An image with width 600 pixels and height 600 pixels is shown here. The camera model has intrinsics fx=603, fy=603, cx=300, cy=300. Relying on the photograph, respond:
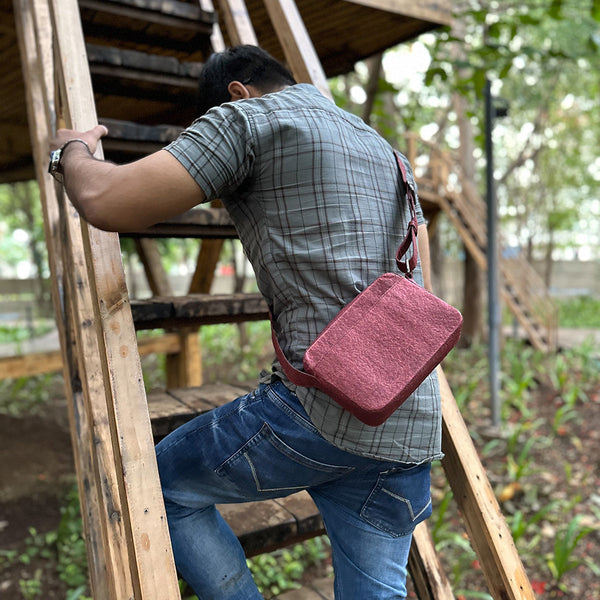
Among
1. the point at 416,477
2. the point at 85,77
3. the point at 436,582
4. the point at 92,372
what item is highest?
the point at 85,77

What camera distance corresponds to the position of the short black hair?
1.55 m

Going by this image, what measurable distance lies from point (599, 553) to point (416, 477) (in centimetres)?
326

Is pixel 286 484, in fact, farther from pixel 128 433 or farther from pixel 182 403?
pixel 182 403

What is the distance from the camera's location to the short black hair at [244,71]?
A: 155 cm

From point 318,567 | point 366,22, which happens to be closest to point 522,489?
point 318,567

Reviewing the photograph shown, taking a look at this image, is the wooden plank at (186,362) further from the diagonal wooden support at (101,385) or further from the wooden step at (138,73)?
the diagonal wooden support at (101,385)

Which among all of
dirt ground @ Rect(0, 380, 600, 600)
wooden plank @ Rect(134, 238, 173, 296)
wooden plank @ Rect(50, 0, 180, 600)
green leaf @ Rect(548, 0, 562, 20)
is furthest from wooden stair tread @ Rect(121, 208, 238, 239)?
wooden plank @ Rect(134, 238, 173, 296)

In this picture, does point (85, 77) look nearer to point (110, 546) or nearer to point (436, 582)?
point (110, 546)

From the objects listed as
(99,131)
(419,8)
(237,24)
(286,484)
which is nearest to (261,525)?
(286,484)

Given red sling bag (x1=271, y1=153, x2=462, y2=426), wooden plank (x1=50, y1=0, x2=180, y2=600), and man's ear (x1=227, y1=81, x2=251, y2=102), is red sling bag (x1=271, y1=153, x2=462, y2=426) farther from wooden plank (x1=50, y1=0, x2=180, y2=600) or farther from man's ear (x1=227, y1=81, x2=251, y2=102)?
man's ear (x1=227, y1=81, x2=251, y2=102)

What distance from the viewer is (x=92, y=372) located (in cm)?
178

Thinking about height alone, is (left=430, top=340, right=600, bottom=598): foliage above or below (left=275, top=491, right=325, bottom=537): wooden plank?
below

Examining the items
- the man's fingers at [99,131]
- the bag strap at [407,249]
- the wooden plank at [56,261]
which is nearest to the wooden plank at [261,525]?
the wooden plank at [56,261]

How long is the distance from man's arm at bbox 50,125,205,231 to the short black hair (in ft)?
1.53
